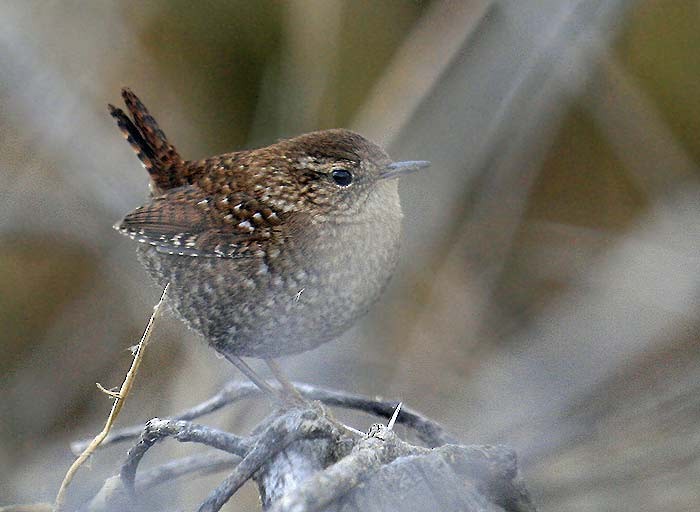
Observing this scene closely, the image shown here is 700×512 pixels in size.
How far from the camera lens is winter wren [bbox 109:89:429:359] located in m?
2.20

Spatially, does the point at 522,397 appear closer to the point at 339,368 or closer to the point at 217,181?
the point at 339,368

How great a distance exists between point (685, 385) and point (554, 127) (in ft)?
4.86

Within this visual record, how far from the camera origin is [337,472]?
45.5 inches

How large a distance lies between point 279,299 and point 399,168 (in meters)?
0.47

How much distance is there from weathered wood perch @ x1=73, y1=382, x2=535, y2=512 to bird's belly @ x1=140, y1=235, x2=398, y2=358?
0.63m

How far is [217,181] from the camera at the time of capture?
2.62m

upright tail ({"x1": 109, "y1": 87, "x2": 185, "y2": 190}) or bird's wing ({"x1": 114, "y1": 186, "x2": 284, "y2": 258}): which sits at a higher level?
upright tail ({"x1": 109, "y1": 87, "x2": 185, "y2": 190})

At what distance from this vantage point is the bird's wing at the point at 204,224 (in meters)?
2.38

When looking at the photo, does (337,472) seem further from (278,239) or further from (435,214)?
(435,214)

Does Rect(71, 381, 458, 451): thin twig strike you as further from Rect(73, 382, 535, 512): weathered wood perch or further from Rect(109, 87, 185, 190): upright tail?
Rect(109, 87, 185, 190): upright tail

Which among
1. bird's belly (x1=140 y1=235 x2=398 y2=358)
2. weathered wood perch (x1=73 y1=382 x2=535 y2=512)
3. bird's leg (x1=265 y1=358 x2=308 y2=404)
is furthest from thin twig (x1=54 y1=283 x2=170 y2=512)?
bird's leg (x1=265 y1=358 x2=308 y2=404)

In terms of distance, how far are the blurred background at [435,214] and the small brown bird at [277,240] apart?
180mm

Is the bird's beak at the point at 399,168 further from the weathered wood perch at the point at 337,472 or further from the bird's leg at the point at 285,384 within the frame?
the weathered wood perch at the point at 337,472

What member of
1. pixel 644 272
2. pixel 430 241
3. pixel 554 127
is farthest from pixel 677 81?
pixel 644 272
